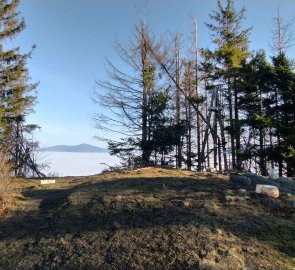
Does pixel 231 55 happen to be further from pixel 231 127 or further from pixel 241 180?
pixel 241 180

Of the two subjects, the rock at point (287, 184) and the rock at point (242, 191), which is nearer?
the rock at point (242, 191)

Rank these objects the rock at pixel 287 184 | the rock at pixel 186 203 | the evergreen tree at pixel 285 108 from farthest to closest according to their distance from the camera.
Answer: the evergreen tree at pixel 285 108
the rock at pixel 287 184
the rock at pixel 186 203

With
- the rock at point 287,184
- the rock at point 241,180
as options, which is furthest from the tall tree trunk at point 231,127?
the rock at point 241,180

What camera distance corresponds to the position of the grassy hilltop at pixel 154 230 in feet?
15.3

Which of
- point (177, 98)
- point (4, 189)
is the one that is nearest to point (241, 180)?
point (4, 189)

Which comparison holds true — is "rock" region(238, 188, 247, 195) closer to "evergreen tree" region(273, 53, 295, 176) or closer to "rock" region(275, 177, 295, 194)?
"rock" region(275, 177, 295, 194)

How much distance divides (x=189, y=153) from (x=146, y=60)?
585cm

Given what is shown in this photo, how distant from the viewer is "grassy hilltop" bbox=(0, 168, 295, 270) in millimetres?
4676

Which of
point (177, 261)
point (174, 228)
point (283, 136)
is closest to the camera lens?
point (177, 261)

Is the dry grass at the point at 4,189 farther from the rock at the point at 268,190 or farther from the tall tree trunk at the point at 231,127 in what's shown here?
the tall tree trunk at the point at 231,127

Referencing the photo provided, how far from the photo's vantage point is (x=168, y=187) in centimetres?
724

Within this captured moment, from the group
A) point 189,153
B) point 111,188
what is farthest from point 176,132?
point 111,188

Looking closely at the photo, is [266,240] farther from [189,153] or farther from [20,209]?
[189,153]

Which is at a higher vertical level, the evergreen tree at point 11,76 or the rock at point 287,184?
the evergreen tree at point 11,76
